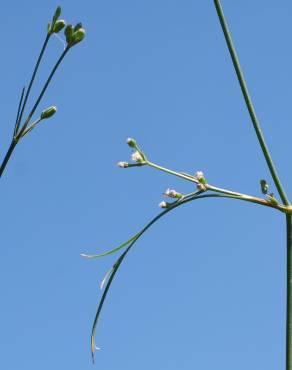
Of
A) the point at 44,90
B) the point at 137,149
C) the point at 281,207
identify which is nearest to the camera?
the point at 44,90

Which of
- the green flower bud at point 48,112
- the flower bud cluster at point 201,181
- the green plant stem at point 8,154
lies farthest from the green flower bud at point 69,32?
the flower bud cluster at point 201,181

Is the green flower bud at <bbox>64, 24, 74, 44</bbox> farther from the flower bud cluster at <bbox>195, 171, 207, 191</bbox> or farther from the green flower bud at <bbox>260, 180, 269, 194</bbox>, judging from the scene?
the green flower bud at <bbox>260, 180, 269, 194</bbox>

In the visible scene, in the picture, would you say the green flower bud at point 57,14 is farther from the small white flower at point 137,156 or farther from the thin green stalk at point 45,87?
the small white flower at point 137,156

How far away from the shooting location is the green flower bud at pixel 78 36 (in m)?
1.92

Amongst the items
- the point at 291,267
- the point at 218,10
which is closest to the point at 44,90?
the point at 218,10

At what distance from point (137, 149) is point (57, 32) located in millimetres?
744

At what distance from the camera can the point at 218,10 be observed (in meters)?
1.95

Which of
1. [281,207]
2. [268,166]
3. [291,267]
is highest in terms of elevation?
[268,166]

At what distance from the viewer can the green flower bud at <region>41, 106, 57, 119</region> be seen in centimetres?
177

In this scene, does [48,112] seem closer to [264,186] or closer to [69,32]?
[69,32]

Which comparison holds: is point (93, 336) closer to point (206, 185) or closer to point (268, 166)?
point (206, 185)

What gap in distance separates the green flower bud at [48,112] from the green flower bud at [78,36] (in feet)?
0.83

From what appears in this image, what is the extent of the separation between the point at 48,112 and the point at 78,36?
285 millimetres

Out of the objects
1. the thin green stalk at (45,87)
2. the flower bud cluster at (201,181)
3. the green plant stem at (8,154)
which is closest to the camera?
the green plant stem at (8,154)
